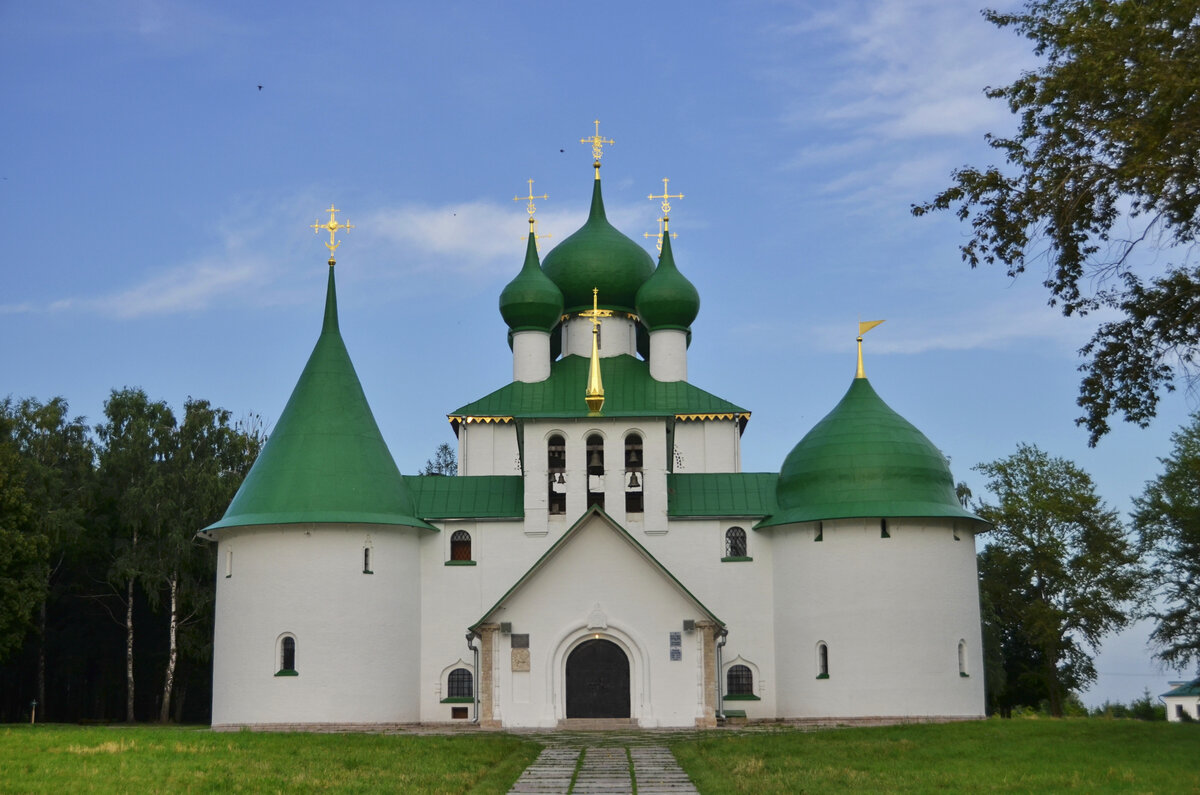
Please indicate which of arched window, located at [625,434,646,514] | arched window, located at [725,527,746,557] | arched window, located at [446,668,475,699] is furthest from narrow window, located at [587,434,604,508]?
arched window, located at [446,668,475,699]

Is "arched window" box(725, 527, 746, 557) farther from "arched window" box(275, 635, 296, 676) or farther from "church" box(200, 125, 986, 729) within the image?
"arched window" box(275, 635, 296, 676)

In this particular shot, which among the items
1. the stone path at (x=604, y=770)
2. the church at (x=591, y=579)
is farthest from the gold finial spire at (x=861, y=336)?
the stone path at (x=604, y=770)

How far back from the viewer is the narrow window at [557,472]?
100 feet

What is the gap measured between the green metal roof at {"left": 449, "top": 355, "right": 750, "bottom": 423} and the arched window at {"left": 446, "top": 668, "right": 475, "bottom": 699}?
6976 millimetres

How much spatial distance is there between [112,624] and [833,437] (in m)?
25.1

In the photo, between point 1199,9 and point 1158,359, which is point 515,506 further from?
point 1199,9

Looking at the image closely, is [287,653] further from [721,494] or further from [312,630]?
[721,494]

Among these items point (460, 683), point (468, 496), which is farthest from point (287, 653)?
point (468, 496)

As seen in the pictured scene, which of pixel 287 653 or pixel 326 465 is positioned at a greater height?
pixel 326 465

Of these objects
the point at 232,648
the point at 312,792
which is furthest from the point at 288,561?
the point at 312,792

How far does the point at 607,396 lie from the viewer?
3497 centimetres

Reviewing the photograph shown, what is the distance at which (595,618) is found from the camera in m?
27.5

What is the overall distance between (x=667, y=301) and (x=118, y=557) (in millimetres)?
18037

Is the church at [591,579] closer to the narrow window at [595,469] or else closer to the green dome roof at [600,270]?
the narrow window at [595,469]
